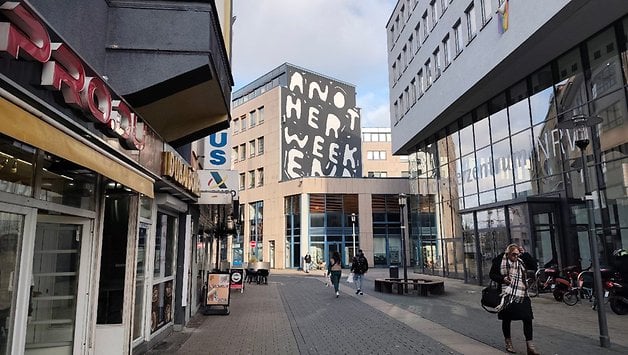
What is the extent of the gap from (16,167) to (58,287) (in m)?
1.89

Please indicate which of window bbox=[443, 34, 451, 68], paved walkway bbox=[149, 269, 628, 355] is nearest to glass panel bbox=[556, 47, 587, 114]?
paved walkway bbox=[149, 269, 628, 355]

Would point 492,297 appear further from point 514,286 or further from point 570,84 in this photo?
point 570,84

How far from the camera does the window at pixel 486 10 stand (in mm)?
18547

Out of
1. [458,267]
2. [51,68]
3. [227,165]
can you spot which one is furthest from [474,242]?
[51,68]

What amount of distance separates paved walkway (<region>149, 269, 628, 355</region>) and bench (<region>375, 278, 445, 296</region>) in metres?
1.54

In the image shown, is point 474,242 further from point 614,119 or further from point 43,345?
point 43,345

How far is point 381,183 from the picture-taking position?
1694 inches

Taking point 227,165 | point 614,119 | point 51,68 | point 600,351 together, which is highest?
point 614,119

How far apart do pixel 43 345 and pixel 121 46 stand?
443cm

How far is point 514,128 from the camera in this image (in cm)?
1994

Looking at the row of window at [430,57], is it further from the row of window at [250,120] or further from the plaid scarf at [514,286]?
the row of window at [250,120]

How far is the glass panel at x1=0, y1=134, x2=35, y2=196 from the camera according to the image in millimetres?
4184

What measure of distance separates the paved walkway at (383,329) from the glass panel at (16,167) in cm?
445

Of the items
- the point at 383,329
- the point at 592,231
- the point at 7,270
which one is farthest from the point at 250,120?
the point at 7,270
